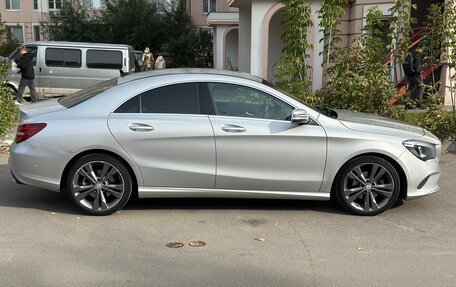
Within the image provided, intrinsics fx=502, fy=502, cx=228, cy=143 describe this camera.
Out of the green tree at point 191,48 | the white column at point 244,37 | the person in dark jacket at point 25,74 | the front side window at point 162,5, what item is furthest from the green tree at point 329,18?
the front side window at point 162,5

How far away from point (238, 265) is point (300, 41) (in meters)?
6.43

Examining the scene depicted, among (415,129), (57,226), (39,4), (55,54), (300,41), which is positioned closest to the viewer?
(57,226)

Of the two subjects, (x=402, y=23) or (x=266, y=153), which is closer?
(x=266, y=153)

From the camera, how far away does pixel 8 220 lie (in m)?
5.30

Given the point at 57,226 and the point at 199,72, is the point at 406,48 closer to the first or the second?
the point at 199,72

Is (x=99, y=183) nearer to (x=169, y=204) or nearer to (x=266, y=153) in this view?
(x=169, y=204)

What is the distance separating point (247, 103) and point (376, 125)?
4.82 feet

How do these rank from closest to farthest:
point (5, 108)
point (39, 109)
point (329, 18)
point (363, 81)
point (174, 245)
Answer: point (174, 245) → point (39, 109) → point (363, 81) → point (5, 108) → point (329, 18)

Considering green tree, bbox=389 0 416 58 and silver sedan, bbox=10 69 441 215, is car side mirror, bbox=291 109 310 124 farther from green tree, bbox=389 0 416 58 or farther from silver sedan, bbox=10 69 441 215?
green tree, bbox=389 0 416 58

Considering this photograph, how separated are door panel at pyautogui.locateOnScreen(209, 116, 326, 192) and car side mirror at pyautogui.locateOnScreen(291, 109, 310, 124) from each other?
0.08m

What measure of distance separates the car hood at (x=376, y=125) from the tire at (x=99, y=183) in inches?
97.6

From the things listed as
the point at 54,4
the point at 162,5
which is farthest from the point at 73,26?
the point at 54,4

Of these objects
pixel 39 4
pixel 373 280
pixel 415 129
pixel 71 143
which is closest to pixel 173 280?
pixel 373 280

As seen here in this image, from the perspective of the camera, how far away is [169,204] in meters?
5.90
